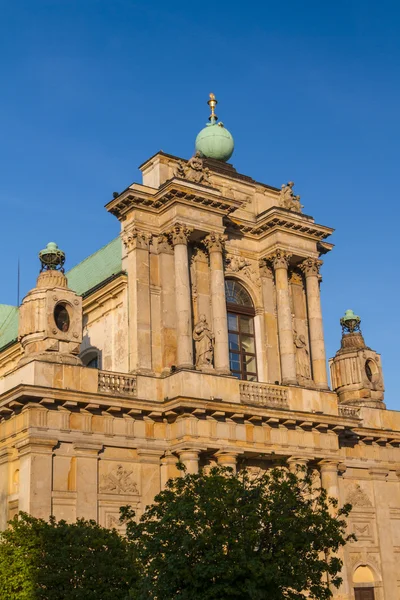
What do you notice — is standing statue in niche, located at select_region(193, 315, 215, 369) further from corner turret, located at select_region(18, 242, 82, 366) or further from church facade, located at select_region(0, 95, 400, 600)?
corner turret, located at select_region(18, 242, 82, 366)

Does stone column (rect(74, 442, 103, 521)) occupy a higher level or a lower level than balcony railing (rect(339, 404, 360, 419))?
lower

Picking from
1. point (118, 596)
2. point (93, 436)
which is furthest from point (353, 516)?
point (118, 596)

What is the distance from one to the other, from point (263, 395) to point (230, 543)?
12.7 meters

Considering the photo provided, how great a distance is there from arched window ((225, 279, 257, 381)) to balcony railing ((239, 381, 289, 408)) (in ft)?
6.23

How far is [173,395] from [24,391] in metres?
5.35

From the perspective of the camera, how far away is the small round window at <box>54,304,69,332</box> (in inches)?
1198

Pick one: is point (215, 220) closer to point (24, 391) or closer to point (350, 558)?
point (24, 391)

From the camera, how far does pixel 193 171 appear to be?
3438cm

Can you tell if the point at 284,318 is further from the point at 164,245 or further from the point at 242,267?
the point at 164,245

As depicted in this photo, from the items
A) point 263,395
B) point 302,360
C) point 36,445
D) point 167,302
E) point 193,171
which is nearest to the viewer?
point 36,445

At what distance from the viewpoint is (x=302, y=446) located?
32.9 meters

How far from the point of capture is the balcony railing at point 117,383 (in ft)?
98.4

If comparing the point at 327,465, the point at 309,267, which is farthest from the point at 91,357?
the point at 327,465

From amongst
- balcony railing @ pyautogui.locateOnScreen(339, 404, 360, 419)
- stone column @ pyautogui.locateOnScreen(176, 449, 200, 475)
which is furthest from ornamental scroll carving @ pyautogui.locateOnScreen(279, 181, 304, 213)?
stone column @ pyautogui.locateOnScreen(176, 449, 200, 475)
